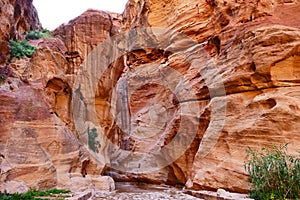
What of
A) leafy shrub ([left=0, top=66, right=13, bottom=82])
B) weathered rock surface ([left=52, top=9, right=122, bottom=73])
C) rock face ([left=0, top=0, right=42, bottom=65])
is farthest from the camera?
weathered rock surface ([left=52, top=9, right=122, bottom=73])

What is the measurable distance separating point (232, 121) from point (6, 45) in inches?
462

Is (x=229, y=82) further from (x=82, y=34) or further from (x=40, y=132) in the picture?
(x=82, y=34)

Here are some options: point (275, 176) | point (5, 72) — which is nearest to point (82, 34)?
point (5, 72)

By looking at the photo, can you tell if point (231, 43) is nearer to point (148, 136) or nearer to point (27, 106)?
point (27, 106)

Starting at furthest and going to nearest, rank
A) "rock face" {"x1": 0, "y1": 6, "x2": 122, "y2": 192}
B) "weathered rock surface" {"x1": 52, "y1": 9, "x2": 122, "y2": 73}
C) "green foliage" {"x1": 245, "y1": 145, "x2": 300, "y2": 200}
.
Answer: "weathered rock surface" {"x1": 52, "y1": 9, "x2": 122, "y2": 73}
"rock face" {"x1": 0, "y1": 6, "x2": 122, "y2": 192}
"green foliage" {"x1": 245, "y1": 145, "x2": 300, "y2": 200}

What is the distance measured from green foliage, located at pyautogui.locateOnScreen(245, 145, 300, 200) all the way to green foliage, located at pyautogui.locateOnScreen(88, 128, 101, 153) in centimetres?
1112

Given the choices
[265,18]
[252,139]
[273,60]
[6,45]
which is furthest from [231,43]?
[6,45]

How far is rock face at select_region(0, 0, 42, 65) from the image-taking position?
13.2 meters

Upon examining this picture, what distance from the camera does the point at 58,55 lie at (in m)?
16.1

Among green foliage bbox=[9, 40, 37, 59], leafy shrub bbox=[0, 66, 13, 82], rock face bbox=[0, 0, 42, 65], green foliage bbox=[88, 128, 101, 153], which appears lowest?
green foliage bbox=[88, 128, 101, 153]

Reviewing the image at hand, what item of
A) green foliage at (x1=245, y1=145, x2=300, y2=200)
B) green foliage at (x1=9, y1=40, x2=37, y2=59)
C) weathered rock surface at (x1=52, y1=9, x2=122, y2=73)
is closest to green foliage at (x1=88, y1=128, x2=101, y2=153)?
weathered rock surface at (x1=52, y1=9, x2=122, y2=73)

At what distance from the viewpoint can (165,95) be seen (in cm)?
2267

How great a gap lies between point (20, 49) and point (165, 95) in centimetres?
1208

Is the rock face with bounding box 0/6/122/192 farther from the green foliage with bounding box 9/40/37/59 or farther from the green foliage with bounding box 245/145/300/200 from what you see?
the green foliage with bounding box 245/145/300/200
